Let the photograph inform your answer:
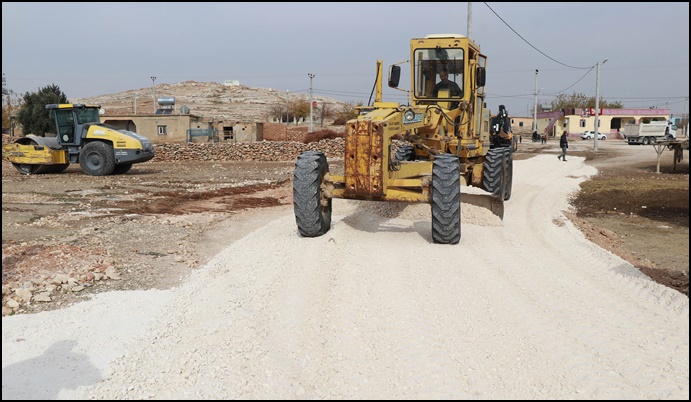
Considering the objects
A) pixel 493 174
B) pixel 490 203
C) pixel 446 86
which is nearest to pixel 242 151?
pixel 493 174

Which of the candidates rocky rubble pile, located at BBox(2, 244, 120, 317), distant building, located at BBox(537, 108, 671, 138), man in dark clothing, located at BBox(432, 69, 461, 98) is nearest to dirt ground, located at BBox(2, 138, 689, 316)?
rocky rubble pile, located at BBox(2, 244, 120, 317)

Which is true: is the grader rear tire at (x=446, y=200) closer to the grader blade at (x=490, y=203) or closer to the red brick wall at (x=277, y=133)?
the grader blade at (x=490, y=203)

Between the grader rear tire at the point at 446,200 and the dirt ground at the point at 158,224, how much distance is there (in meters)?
2.48

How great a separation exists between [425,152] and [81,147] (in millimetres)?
15530

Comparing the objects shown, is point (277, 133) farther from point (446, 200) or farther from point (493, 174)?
point (446, 200)

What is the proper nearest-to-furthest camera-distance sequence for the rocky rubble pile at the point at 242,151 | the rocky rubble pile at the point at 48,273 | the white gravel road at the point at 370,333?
the white gravel road at the point at 370,333
the rocky rubble pile at the point at 48,273
the rocky rubble pile at the point at 242,151

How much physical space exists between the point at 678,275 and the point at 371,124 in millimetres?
4377

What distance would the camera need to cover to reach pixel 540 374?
4.45m

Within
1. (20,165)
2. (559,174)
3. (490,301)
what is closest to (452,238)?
(490,301)

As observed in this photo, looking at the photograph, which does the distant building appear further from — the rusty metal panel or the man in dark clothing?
the rusty metal panel

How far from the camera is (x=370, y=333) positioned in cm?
517

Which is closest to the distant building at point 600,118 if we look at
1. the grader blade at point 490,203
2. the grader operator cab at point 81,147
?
the grader operator cab at point 81,147

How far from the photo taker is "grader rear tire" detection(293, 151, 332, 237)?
870 centimetres

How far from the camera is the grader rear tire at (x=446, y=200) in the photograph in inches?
326
